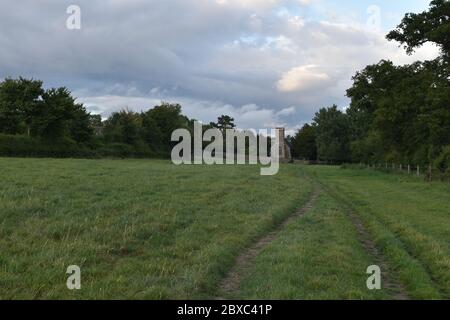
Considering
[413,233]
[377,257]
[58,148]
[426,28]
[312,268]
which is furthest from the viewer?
[58,148]

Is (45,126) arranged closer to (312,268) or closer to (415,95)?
(415,95)

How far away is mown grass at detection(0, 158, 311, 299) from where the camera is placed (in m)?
7.83

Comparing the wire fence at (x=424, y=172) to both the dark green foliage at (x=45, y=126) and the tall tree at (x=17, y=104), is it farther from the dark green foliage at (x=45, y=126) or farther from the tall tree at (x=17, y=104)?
the tall tree at (x=17, y=104)

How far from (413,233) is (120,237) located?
848 cm

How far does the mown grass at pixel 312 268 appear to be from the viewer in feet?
25.9

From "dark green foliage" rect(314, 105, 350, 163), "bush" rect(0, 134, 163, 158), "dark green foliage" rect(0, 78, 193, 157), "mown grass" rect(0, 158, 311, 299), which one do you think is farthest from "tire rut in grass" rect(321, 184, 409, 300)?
"dark green foliage" rect(314, 105, 350, 163)

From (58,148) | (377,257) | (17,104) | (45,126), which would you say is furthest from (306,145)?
(377,257)

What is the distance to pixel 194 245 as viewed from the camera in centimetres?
1129

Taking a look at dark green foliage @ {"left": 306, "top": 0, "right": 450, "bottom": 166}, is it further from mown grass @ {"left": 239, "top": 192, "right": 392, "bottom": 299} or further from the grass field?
mown grass @ {"left": 239, "top": 192, "right": 392, "bottom": 299}

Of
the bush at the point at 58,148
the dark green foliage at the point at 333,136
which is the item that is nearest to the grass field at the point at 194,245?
the bush at the point at 58,148

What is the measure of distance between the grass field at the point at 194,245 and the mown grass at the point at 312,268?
1.0 inches
